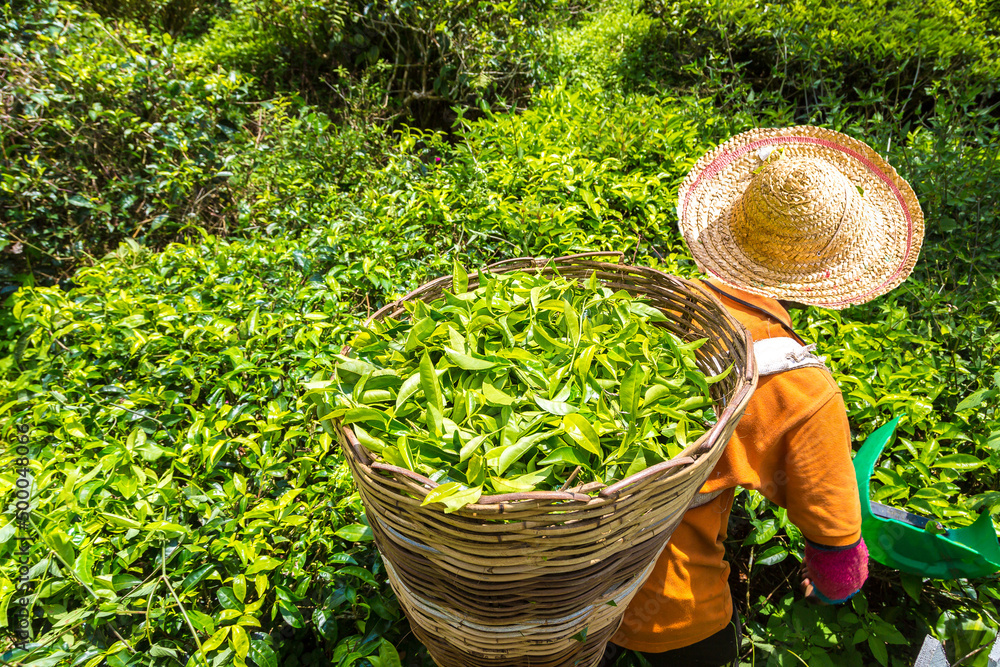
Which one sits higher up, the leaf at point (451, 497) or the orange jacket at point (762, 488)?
the leaf at point (451, 497)

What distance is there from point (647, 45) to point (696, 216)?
4601 millimetres

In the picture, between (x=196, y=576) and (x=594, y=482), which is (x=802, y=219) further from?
(x=196, y=576)

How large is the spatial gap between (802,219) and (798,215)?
0.04 feet

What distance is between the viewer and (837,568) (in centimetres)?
122

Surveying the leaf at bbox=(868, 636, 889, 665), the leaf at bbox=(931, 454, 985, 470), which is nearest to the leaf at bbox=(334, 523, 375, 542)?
the leaf at bbox=(868, 636, 889, 665)

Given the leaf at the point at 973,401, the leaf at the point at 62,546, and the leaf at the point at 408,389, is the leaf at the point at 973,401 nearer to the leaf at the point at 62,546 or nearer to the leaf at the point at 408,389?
the leaf at the point at 408,389

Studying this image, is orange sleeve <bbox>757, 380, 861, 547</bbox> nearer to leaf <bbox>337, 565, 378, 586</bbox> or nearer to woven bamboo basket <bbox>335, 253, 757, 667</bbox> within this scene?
woven bamboo basket <bbox>335, 253, 757, 667</bbox>

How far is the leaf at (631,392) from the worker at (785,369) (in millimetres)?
312

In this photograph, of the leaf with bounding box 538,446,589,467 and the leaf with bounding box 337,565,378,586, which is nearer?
the leaf with bounding box 538,446,589,467

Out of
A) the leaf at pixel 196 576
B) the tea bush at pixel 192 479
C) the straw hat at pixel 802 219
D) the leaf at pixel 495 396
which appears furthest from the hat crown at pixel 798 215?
the leaf at pixel 196 576

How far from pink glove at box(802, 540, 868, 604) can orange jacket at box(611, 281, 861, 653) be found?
5cm

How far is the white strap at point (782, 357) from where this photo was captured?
1109mm

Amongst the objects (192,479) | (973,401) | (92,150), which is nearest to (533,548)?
(192,479)

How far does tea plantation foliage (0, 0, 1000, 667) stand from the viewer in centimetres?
137
